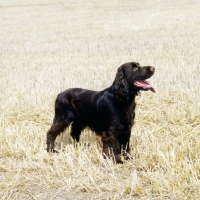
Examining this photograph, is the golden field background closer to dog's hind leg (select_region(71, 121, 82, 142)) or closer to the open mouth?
dog's hind leg (select_region(71, 121, 82, 142))

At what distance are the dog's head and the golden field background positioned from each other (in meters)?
0.76

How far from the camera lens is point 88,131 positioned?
224 inches

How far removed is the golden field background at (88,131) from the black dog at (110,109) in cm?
23

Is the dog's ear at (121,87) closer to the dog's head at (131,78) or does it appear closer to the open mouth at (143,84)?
the dog's head at (131,78)

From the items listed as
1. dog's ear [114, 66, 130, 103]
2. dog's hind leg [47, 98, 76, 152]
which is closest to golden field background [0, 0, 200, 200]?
dog's hind leg [47, 98, 76, 152]

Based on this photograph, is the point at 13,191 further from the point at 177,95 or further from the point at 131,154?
the point at 177,95

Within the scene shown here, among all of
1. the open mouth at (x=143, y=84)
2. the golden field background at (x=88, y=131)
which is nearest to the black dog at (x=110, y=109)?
the open mouth at (x=143, y=84)

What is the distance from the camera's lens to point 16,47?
16.0m

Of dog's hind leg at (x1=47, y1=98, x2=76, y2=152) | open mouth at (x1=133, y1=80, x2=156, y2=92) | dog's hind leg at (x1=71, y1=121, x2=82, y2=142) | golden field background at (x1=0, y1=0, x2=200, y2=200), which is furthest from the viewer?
dog's hind leg at (x1=71, y1=121, x2=82, y2=142)

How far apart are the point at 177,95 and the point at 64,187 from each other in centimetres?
338

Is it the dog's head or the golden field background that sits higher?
the dog's head

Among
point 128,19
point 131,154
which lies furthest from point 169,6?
point 131,154

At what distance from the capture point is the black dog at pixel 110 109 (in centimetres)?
447

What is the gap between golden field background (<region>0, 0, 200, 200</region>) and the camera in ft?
12.9
